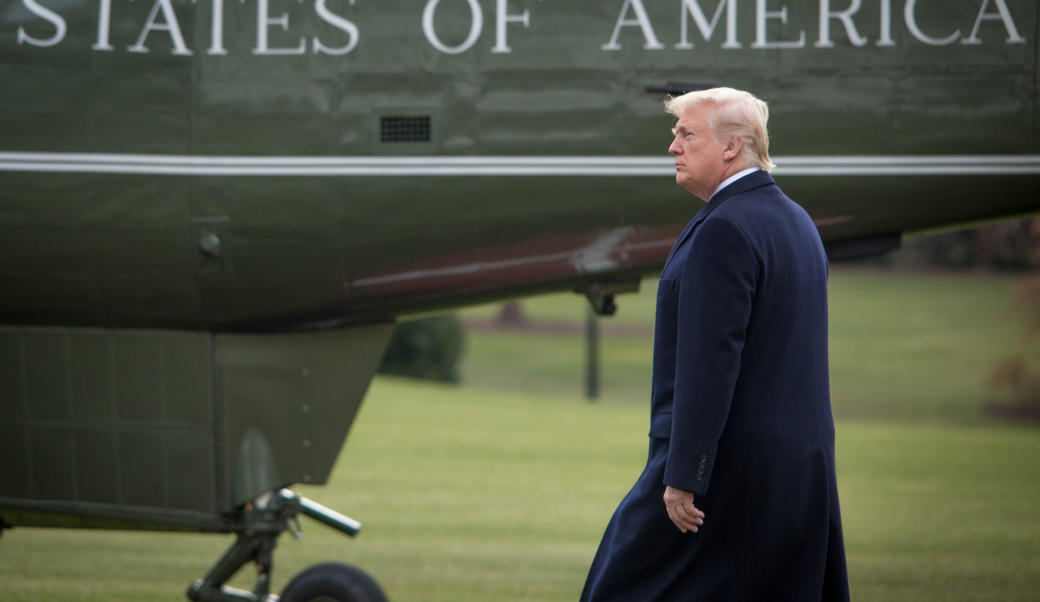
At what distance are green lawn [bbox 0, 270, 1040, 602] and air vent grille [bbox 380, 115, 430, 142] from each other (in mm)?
3381

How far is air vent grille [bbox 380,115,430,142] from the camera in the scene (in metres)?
4.46

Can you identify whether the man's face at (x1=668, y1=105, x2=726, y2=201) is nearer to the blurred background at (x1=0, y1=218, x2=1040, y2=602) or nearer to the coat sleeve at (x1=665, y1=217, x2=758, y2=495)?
the coat sleeve at (x1=665, y1=217, x2=758, y2=495)

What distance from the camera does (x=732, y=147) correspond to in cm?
315

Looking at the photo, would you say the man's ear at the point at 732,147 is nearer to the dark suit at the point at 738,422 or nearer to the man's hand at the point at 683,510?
the dark suit at the point at 738,422

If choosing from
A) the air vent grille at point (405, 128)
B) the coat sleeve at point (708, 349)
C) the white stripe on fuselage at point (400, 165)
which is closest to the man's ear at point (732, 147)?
the coat sleeve at point (708, 349)

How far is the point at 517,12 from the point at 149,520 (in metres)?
2.28

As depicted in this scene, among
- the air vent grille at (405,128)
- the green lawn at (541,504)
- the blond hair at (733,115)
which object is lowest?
the green lawn at (541,504)

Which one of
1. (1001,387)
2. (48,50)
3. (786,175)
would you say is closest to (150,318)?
(48,50)

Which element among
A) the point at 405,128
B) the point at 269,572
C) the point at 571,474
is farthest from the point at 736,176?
the point at 571,474

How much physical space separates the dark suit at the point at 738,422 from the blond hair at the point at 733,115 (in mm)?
93

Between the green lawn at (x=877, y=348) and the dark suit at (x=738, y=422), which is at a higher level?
the dark suit at (x=738, y=422)

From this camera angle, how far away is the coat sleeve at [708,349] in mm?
2965

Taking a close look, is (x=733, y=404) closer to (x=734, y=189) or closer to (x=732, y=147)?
(x=734, y=189)

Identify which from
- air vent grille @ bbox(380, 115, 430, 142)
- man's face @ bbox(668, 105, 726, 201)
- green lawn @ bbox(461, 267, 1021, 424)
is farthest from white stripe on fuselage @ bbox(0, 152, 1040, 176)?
green lawn @ bbox(461, 267, 1021, 424)
